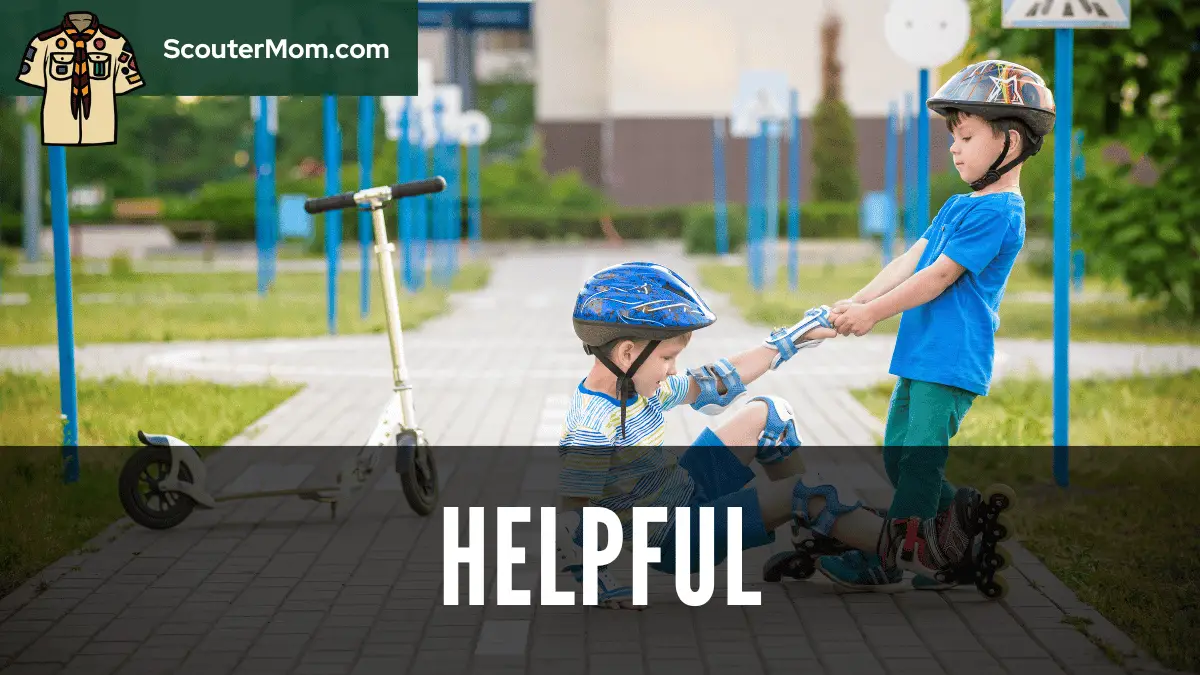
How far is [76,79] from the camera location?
23.5 feet

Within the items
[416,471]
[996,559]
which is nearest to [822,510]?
[996,559]

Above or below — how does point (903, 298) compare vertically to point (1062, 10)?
below

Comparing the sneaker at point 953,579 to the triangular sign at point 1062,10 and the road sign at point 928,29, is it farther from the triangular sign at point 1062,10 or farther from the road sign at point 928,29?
the road sign at point 928,29

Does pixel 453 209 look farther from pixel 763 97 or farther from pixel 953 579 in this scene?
pixel 953 579

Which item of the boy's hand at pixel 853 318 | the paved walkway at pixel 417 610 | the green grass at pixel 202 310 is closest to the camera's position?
the paved walkway at pixel 417 610

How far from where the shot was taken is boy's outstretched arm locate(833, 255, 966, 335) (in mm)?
5012

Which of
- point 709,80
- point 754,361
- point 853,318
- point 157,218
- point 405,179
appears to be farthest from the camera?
point 709,80

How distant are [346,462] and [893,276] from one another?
2.51 metres

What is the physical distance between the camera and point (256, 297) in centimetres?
2197

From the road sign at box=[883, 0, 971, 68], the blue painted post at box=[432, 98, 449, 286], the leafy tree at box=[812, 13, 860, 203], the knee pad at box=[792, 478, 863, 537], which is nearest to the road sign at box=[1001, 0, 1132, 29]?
the road sign at box=[883, 0, 971, 68]

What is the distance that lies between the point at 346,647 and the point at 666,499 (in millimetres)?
1059

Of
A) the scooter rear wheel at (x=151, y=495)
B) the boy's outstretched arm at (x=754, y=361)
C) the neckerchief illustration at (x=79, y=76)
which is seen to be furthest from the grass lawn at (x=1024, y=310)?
the boy's outstretched arm at (x=754, y=361)

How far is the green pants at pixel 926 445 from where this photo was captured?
16.9 feet

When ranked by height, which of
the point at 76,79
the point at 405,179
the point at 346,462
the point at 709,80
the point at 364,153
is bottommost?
the point at 346,462
